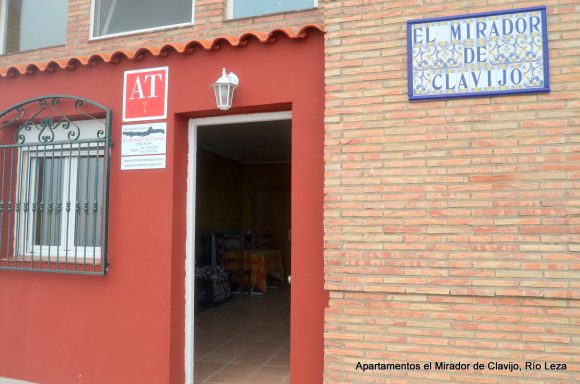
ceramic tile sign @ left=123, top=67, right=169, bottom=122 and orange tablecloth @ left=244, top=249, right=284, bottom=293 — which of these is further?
orange tablecloth @ left=244, top=249, right=284, bottom=293

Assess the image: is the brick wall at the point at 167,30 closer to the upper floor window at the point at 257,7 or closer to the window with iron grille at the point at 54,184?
the upper floor window at the point at 257,7

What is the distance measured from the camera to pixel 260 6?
4.70 meters

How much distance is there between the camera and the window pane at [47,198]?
183 inches

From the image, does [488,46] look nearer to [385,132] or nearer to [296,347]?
[385,132]

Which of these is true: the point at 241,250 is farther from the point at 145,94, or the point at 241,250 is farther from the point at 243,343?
the point at 145,94

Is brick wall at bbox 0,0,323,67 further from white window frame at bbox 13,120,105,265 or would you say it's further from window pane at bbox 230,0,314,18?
white window frame at bbox 13,120,105,265

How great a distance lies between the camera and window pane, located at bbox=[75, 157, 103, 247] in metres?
4.47

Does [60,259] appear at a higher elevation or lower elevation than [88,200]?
lower

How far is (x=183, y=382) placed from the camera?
4230 mm

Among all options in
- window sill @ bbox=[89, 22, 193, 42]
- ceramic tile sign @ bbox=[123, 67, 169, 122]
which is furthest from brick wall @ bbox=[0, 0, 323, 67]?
ceramic tile sign @ bbox=[123, 67, 169, 122]

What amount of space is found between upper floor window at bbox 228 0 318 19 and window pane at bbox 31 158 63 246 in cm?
230

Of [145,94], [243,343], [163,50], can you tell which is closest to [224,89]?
[163,50]

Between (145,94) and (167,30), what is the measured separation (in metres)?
0.88

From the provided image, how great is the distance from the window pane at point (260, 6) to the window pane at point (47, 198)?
2349mm
